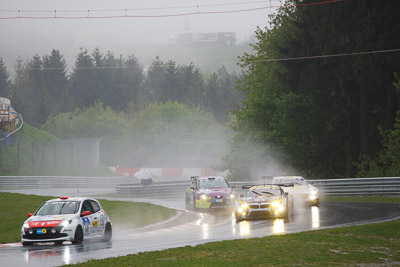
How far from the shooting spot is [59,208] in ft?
66.0

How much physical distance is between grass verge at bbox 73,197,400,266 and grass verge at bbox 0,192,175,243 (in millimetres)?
9364

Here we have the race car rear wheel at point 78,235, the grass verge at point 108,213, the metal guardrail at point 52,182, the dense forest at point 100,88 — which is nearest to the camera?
the race car rear wheel at point 78,235

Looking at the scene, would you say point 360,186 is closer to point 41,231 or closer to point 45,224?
point 45,224

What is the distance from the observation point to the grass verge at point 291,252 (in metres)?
13.4

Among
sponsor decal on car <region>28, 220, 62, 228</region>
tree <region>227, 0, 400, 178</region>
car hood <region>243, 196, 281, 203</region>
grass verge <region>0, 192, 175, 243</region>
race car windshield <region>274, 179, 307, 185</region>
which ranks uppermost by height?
tree <region>227, 0, 400, 178</region>

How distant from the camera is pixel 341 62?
152 ft

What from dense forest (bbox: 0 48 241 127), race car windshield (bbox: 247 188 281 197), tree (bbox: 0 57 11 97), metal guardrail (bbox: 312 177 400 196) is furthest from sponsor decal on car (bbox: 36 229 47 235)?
tree (bbox: 0 57 11 97)

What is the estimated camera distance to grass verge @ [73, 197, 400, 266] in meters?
13.4

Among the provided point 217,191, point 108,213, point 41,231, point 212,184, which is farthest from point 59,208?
point 212,184

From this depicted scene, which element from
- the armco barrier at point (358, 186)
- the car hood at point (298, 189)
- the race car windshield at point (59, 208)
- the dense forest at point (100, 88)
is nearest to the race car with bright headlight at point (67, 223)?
the race car windshield at point (59, 208)

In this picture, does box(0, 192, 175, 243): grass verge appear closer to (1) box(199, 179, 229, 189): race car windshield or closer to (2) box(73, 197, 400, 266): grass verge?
(1) box(199, 179, 229, 189): race car windshield

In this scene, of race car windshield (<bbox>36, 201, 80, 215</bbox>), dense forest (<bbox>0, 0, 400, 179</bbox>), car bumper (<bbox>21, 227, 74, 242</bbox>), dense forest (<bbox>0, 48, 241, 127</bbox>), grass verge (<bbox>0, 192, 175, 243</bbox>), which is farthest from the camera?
dense forest (<bbox>0, 48, 241, 127</bbox>)

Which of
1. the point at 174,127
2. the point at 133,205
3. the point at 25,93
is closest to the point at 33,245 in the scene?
the point at 133,205

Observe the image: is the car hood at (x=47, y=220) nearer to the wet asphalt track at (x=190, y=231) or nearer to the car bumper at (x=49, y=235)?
the car bumper at (x=49, y=235)
